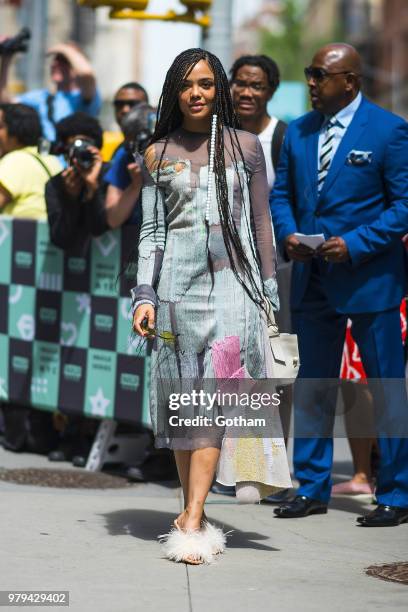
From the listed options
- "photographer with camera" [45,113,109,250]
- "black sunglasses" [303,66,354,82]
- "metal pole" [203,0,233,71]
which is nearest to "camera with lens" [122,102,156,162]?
"photographer with camera" [45,113,109,250]

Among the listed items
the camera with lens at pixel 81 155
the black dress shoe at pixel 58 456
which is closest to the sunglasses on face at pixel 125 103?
the camera with lens at pixel 81 155

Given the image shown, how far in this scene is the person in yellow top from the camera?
8.58 m

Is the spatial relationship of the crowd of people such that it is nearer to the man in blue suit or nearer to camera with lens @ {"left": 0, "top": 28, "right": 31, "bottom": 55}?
the man in blue suit

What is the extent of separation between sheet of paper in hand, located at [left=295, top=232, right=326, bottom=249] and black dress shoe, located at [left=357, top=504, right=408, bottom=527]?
48.9 inches

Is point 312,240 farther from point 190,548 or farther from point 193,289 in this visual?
point 190,548

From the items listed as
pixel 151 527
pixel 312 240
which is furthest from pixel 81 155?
pixel 151 527

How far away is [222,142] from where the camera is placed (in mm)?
5797

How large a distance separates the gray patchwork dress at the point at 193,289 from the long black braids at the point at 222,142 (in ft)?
0.07

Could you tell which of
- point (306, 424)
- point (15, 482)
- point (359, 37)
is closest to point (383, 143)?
point (306, 424)

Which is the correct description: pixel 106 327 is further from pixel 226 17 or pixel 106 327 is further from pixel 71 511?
pixel 226 17

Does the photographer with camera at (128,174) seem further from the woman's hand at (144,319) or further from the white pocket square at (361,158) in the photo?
the woman's hand at (144,319)

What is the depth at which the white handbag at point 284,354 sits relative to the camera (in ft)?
19.2

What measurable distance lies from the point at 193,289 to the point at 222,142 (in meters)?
0.61

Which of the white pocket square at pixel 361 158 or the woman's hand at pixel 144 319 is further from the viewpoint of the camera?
the white pocket square at pixel 361 158
